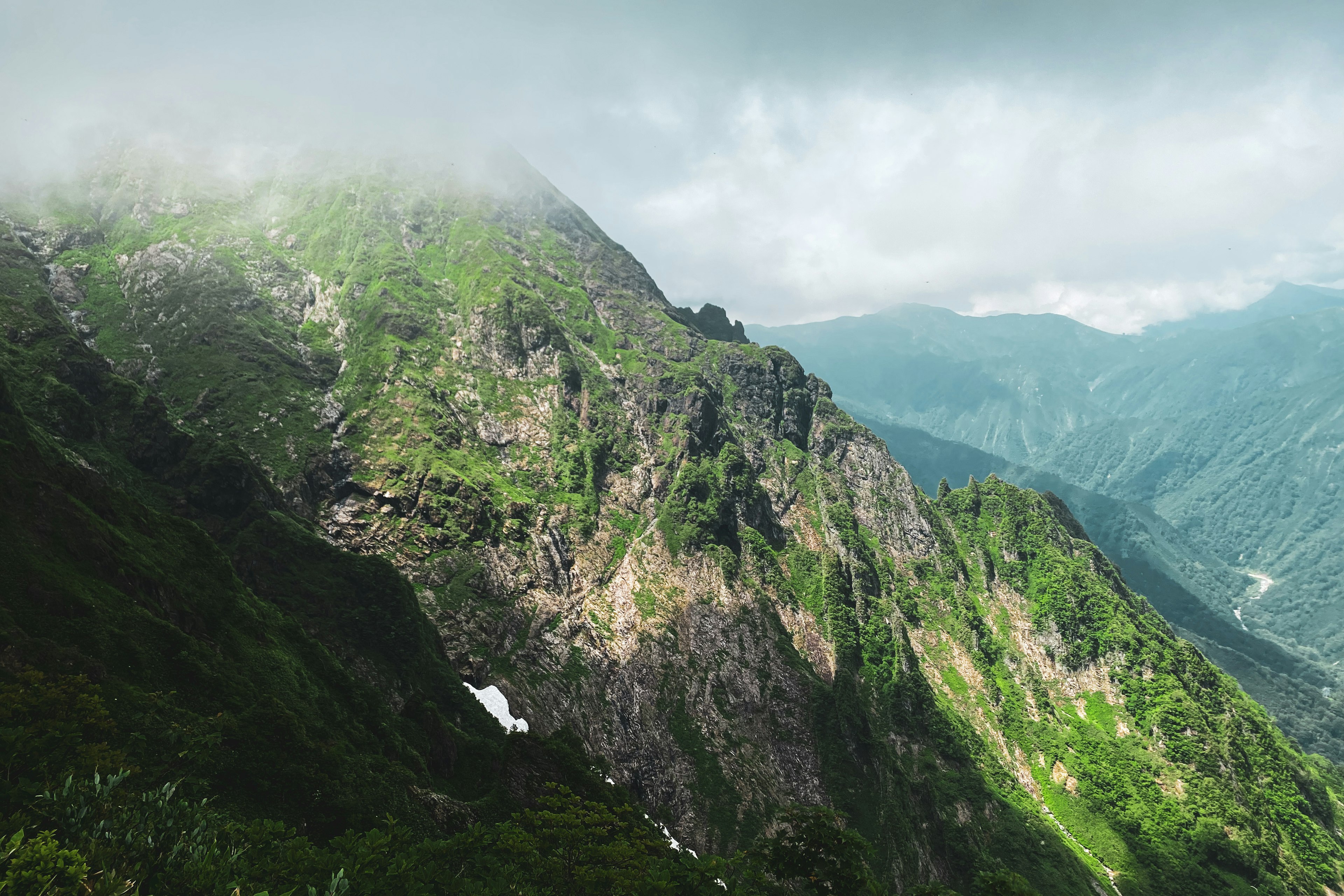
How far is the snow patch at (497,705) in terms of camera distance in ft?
440

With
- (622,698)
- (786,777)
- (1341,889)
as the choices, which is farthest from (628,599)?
(1341,889)

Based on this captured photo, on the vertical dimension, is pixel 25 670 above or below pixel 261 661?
above

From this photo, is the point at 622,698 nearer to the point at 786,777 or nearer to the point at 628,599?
the point at 628,599

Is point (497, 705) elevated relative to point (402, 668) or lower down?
lower down

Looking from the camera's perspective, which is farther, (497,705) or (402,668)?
(497,705)

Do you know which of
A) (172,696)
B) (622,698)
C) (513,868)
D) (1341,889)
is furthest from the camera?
(1341,889)

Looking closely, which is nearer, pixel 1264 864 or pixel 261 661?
pixel 261 661

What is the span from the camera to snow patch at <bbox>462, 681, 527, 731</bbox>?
134m

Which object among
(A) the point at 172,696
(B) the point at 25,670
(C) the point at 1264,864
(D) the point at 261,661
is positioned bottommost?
(C) the point at 1264,864

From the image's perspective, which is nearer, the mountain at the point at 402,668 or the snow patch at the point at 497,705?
the mountain at the point at 402,668

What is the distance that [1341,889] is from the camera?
188 meters

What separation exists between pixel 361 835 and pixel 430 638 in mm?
88160

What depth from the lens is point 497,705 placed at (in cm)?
13862

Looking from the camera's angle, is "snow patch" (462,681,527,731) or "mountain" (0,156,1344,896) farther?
"snow patch" (462,681,527,731)
